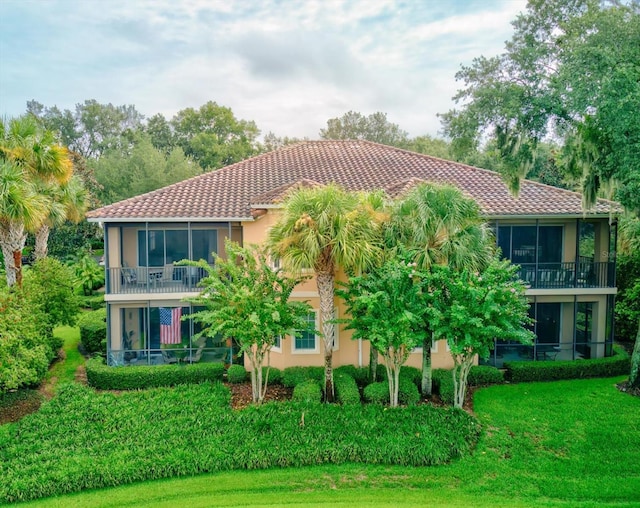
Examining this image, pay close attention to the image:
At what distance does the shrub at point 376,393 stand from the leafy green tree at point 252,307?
107 inches

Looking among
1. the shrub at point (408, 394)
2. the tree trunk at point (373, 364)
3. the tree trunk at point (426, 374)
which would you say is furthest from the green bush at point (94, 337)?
the tree trunk at point (426, 374)

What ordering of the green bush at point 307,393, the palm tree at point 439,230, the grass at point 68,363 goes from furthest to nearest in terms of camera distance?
the grass at point 68,363 → the green bush at point 307,393 → the palm tree at point 439,230

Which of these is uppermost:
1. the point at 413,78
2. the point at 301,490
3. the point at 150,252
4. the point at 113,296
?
the point at 413,78

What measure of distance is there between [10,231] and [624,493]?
61.8 ft

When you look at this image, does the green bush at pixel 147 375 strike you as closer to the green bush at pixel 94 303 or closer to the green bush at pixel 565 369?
the green bush at pixel 565 369

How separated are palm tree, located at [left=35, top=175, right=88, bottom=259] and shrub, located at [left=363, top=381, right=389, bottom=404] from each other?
13.3 metres

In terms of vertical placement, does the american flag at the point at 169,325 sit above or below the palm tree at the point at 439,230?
below

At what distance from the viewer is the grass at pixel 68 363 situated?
15.9 meters

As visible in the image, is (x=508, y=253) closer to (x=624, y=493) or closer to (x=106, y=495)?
(x=624, y=493)

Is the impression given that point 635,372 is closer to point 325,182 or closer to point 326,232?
point 326,232

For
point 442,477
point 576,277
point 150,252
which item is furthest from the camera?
point 150,252

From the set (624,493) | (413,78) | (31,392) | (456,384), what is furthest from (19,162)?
(624,493)

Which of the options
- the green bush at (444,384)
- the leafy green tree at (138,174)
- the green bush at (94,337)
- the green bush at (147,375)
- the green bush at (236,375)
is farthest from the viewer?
the leafy green tree at (138,174)

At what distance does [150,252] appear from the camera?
1816 centimetres
